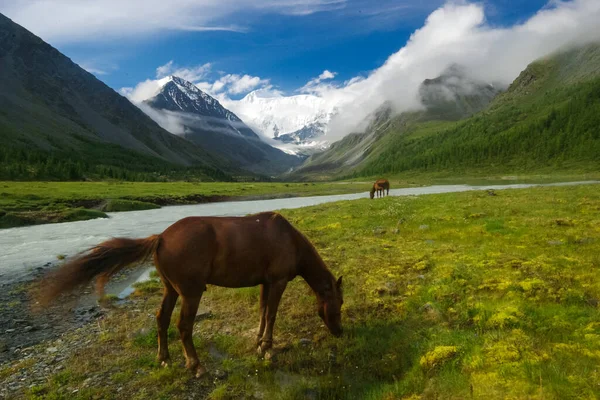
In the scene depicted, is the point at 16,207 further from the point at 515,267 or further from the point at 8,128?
the point at 8,128

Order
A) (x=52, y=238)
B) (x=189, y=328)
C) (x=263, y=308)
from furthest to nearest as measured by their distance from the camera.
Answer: (x=52, y=238) < (x=263, y=308) < (x=189, y=328)

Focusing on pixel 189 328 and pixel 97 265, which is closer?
pixel 189 328

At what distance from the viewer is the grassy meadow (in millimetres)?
8117

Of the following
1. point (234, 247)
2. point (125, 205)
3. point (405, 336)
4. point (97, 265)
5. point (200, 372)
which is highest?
point (234, 247)

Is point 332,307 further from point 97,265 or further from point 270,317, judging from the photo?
point 97,265

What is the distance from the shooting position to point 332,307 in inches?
434

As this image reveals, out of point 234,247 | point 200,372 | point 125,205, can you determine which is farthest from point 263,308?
point 125,205

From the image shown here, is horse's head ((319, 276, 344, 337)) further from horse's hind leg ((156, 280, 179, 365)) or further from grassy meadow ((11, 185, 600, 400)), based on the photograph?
horse's hind leg ((156, 280, 179, 365))

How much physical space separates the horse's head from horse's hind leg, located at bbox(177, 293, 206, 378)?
366 cm

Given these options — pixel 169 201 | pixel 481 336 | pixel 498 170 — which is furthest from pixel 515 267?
pixel 498 170

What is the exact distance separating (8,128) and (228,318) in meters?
242

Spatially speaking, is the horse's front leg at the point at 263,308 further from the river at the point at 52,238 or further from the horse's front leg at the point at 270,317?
the river at the point at 52,238

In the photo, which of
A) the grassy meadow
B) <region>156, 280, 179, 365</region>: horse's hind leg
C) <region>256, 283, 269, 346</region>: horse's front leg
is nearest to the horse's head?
the grassy meadow

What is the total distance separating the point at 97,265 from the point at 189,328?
10.1 ft
